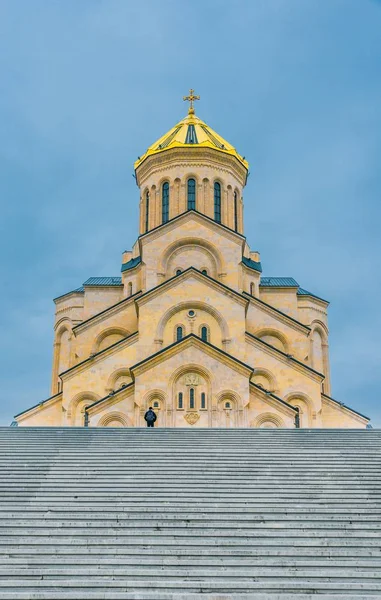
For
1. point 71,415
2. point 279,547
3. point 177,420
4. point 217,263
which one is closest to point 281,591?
point 279,547

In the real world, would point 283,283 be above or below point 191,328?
above

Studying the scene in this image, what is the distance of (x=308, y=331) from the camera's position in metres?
30.9

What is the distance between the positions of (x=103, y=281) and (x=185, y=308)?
921 centimetres

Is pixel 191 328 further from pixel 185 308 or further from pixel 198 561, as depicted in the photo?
pixel 198 561

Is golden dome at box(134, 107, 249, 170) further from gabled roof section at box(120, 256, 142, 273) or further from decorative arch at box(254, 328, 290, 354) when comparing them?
decorative arch at box(254, 328, 290, 354)

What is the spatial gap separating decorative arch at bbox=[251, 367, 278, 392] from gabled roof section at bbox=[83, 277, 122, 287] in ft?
32.6

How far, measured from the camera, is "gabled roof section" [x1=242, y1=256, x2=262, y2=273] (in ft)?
113

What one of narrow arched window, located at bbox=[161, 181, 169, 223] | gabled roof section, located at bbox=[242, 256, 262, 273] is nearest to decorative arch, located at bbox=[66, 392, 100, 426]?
narrow arched window, located at bbox=[161, 181, 169, 223]

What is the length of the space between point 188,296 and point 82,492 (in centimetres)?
1508

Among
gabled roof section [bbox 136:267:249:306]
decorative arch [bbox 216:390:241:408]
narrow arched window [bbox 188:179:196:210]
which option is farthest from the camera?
narrow arched window [bbox 188:179:196:210]

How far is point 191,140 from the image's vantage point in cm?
3484

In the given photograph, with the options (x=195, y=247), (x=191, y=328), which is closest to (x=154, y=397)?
(x=191, y=328)

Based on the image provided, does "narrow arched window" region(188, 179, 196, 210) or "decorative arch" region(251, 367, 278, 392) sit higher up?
"narrow arched window" region(188, 179, 196, 210)

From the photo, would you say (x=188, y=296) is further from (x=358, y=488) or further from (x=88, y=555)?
(x=88, y=555)
